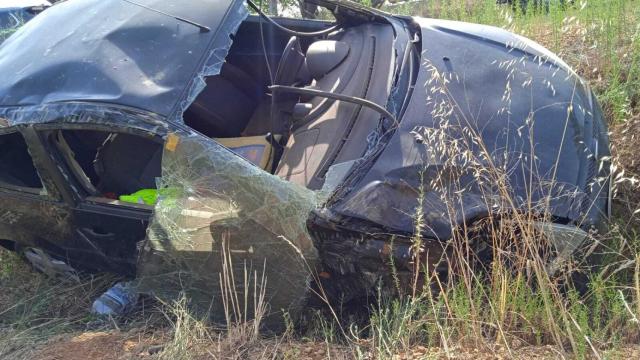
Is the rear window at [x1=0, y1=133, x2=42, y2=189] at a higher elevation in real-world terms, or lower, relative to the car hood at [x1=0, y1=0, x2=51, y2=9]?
lower

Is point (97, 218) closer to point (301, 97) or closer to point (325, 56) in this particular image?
point (301, 97)

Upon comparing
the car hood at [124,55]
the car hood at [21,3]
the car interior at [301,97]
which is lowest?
the car interior at [301,97]

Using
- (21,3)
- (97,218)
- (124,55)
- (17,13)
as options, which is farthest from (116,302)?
(21,3)

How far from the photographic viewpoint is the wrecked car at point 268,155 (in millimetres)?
2510

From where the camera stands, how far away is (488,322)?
239cm

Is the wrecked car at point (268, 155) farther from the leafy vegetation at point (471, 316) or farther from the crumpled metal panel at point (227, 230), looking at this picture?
the leafy vegetation at point (471, 316)

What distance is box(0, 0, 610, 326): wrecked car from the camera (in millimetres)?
2510

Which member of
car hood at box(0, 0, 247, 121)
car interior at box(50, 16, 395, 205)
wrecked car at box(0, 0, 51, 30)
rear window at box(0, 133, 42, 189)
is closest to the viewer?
car hood at box(0, 0, 247, 121)

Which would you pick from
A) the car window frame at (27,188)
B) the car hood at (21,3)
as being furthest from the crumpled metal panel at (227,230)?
the car hood at (21,3)

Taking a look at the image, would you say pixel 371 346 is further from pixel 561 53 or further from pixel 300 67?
pixel 561 53

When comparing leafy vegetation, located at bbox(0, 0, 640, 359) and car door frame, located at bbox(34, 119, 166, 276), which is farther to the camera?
car door frame, located at bbox(34, 119, 166, 276)

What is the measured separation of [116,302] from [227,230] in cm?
95

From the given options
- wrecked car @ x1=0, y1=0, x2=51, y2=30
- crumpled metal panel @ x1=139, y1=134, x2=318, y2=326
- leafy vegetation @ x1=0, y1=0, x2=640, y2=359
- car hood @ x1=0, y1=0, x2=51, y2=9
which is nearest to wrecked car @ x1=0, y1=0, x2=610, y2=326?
crumpled metal panel @ x1=139, y1=134, x2=318, y2=326

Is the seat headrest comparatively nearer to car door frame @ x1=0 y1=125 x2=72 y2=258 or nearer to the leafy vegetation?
the leafy vegetation
